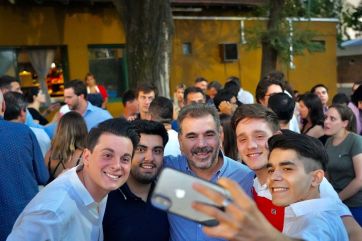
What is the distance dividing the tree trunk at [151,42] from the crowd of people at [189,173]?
4106mm

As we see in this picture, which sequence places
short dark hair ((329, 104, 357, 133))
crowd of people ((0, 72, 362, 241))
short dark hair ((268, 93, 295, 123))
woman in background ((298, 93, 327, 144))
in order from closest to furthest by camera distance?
crowd of people ((0, 72, 362, 241)), short dark hair ((268, 93, 295, 123)), short dark hair ((329, 104, 357, 133)), woman in background ((298, 93, 327, 144))

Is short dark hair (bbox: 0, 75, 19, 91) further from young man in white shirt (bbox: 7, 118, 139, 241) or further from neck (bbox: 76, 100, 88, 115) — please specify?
young man in white shirt (bbox: 7, 118, 139, 241)

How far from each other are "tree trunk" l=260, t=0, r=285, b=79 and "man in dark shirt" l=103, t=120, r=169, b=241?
38.9 feet

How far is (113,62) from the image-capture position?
15.0m

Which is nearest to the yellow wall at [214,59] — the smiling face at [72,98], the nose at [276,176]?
the smiling face at [72,98]

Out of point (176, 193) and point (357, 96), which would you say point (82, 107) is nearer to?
point (357, 96)

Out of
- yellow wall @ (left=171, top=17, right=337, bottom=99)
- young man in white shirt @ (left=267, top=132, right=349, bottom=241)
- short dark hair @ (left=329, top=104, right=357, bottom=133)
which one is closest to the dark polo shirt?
young man in white shirt @ (left=267, top=132, right=349, bottom=241)

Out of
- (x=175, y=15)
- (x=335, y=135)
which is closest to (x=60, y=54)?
(x=175, y=15)

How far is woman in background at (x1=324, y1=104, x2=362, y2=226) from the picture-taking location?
4.46 m

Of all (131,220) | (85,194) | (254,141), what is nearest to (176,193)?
(85,194)

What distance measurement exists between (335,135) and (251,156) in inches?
83.7

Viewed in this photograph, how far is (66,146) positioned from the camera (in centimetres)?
457

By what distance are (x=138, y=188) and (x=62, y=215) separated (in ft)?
2.59

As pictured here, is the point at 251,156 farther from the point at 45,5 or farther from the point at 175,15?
the point at 175,15
